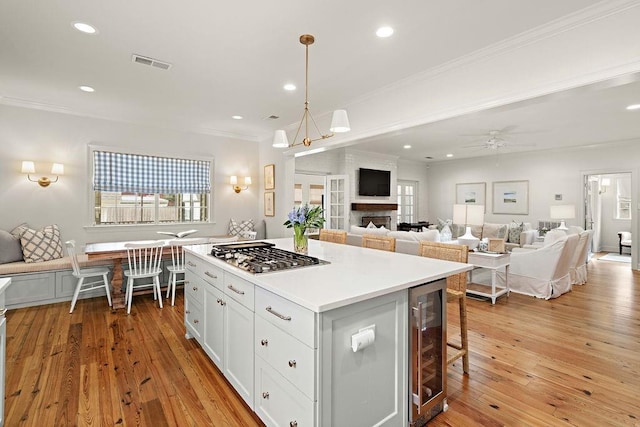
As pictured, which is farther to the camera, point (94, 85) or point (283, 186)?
point (283, 186)

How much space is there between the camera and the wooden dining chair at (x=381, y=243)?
3094 mm

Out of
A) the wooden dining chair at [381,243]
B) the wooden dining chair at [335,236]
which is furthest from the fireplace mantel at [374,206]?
the wooden dining chair at [381,243]

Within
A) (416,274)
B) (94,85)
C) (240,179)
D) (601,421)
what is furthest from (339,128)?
(240,179)

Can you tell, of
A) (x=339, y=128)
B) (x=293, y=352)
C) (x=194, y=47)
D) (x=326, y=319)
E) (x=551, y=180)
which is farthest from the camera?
(x=551, y=180)

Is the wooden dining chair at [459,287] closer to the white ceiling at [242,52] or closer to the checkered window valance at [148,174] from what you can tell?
the white ceiling at [242,52]

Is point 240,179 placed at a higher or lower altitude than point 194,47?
lower

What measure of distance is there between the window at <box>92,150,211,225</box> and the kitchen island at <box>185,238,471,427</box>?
12.8ft

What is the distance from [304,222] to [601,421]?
2.30 m

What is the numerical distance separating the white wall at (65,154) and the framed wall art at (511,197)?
296 inches

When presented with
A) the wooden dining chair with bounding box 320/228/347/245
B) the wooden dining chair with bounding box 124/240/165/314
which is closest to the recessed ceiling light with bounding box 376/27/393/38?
the wooden dining chair with bounding box 320/228/347/245

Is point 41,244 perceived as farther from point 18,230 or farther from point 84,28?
point 84,28

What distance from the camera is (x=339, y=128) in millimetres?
2635

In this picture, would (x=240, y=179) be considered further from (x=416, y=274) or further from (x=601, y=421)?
(x=601, y=421)

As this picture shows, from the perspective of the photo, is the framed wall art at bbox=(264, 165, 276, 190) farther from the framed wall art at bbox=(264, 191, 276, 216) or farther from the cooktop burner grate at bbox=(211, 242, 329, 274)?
the cooktop burner grate at bbox=(211, 242, 329, 274)
